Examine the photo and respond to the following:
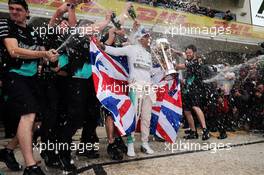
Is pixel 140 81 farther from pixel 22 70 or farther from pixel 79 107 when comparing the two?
pixel 22 70

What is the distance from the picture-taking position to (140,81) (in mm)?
4215

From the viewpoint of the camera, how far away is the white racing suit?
4.21 m

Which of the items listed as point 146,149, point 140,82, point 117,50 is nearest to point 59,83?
point 117,50

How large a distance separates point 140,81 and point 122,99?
34cm

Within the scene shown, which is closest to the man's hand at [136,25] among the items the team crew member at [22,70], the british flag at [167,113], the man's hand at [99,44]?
the man's hand at [99,44]

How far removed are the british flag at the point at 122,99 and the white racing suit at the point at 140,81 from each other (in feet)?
0.42

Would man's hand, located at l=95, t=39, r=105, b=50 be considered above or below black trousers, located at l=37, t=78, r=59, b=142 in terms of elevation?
above

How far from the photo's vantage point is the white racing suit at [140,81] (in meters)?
4.21

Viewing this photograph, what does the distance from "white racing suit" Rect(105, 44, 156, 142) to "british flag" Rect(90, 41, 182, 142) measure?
0.42ft

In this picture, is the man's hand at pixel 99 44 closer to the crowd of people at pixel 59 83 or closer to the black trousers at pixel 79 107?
the crowd of people at pixel 59 83

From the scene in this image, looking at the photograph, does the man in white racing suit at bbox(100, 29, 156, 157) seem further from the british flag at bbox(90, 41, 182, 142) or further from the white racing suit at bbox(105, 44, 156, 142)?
the british flag at bbox(90, 41, 182, 142)

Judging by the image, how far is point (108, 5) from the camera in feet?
30.8

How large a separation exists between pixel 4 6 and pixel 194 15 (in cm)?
685

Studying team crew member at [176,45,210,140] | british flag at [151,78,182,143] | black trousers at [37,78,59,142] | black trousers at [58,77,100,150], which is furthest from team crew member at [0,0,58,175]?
team crew member at [176,45,210,140]
